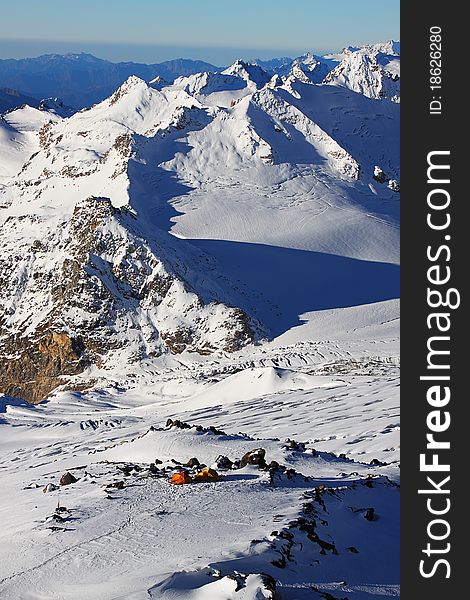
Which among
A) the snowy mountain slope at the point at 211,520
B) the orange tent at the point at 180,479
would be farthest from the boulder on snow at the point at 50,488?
the orange tent at the point at 180,479

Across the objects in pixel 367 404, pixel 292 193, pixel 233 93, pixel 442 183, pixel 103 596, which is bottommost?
pixel 367 404

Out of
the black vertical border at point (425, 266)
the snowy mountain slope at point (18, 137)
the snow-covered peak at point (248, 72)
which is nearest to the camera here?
the black vertical border at point (425, 266)

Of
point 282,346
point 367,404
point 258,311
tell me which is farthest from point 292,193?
point 367,404

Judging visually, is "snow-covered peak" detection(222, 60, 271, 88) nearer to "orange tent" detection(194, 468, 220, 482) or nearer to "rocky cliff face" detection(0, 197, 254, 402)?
"rocky cliff face" detection(0, 197, 254, 402)

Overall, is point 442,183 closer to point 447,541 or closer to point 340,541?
point 447,541

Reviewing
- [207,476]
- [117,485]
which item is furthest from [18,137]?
[207,476]

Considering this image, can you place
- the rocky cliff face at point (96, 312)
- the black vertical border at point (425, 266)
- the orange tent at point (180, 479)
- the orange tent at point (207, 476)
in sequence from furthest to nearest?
1. the rocky cliff face at point (96, 312)
2. the orange tent at point (207, 476)
3. the orange tent at point (180, 479)
4. the black vertical border at point (425, 266)

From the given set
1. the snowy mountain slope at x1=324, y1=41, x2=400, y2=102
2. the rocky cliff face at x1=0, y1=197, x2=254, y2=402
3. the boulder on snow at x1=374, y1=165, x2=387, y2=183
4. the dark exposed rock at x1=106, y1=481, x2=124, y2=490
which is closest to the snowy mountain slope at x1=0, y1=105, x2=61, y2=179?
the boulder on snow at x1=374, y1=165, x2=387, y2=183

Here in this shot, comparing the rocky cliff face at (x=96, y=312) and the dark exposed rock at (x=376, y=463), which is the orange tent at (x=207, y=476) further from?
the rocky cliff face at (x=96, y=312)
